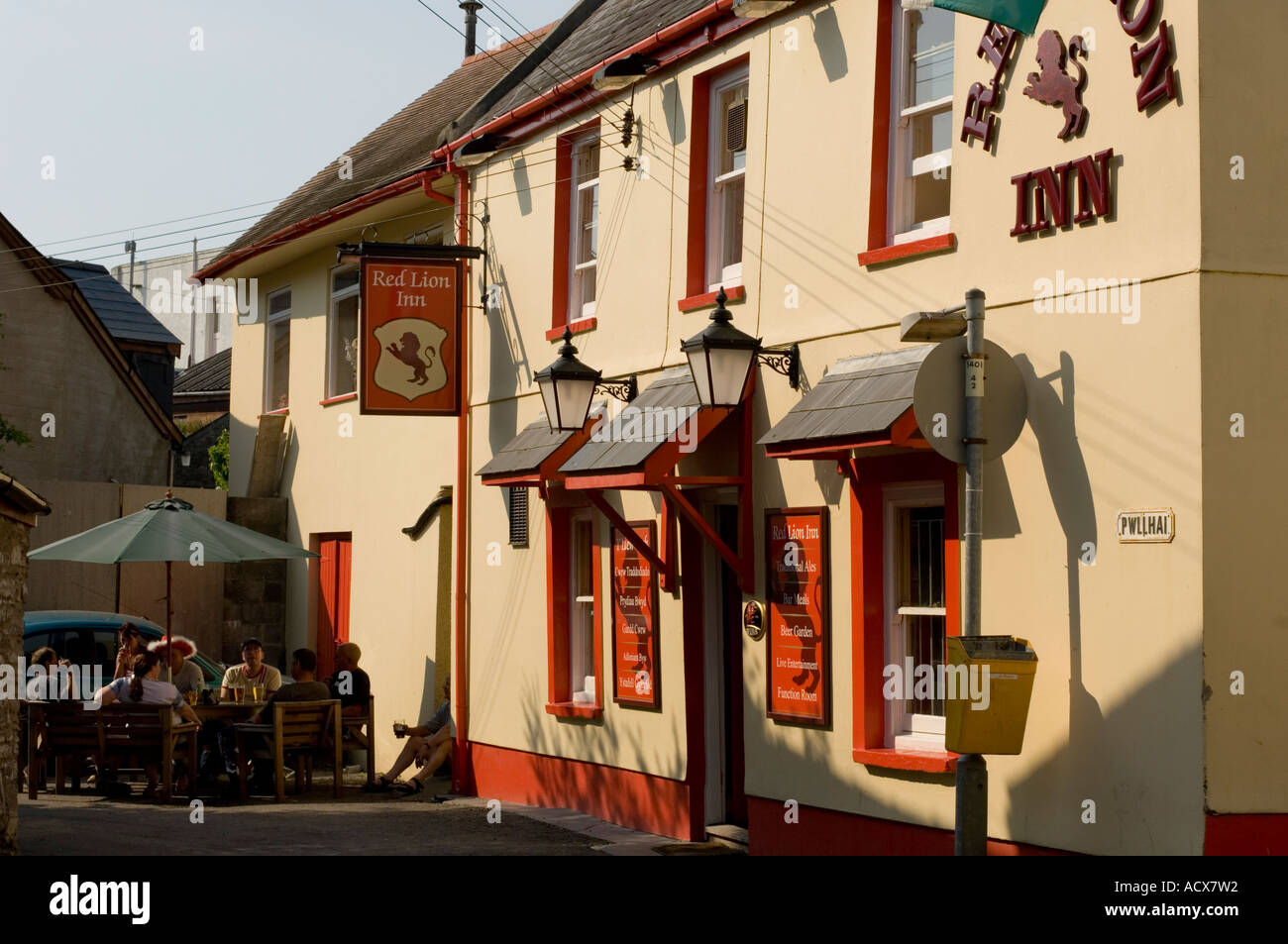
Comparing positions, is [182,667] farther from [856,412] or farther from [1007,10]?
[1007,10]

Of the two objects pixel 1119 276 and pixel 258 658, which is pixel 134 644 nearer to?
pixel 258 658

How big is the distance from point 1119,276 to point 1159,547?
4.59 ft

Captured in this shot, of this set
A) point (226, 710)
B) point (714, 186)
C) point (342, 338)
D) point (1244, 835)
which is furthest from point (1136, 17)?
point (342, 338)

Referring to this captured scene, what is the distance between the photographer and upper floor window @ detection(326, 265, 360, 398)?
2030cm

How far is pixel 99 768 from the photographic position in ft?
50.1

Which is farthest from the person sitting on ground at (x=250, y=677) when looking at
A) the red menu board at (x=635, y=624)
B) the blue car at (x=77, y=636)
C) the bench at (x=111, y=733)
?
the red menu board at (x=635, y=624)

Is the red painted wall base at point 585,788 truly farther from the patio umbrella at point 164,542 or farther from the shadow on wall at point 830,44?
the shadow on wall at point 830,44

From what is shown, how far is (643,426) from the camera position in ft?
40.2

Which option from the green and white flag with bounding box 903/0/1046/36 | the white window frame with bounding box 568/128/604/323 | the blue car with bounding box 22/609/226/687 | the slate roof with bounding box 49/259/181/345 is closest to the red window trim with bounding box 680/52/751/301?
the white window frame with bounding box 568/128/604/323

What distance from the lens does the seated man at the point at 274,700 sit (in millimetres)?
15562

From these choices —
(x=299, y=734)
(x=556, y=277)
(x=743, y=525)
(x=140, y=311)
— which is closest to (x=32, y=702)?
(x=299, y=734)

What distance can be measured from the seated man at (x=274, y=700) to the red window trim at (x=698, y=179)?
5483 mm

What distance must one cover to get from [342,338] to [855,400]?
11605 millimetres

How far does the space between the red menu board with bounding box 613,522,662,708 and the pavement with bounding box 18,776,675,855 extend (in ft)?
3.61
